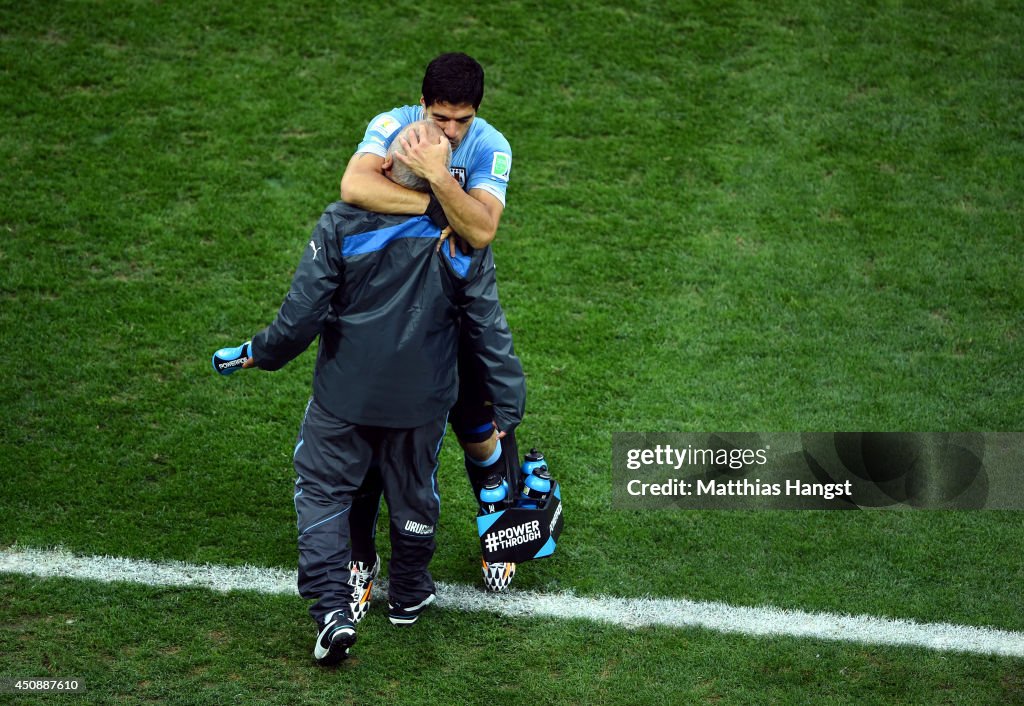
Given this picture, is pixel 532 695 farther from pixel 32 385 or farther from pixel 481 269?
pixel 32 385

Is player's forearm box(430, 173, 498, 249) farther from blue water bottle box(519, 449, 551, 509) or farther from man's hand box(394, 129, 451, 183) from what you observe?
blue water bottle box(519, 449, 551, 509)

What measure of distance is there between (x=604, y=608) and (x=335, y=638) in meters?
1.23

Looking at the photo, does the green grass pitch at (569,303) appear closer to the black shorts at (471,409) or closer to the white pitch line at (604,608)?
the white pitch line at (604,608)

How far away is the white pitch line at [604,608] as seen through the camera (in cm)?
504

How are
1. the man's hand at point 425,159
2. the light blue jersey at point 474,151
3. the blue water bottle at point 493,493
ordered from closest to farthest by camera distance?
the man's hand at point 425,159
the light blue jersey at point 474,151
the blue water bottle at point 493,493

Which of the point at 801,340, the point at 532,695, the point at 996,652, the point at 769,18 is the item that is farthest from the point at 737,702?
the point at 769,18

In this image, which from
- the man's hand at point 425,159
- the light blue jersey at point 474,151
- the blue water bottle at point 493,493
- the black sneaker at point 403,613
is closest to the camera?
the man's hand at point 425,159

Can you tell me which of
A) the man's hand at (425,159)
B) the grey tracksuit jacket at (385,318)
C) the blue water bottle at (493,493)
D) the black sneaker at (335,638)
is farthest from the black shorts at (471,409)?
the black sneaker at (335,638)

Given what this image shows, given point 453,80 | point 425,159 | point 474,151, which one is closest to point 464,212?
point 425,159

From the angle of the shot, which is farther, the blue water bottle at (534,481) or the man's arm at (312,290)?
the blue water bottle at (534,481)

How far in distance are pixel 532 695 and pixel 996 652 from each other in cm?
196

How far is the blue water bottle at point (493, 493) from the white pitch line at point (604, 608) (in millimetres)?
375

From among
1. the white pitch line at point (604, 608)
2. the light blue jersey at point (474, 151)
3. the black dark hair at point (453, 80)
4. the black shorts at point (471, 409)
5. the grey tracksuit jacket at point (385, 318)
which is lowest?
the white pitch line at point (604, 608)

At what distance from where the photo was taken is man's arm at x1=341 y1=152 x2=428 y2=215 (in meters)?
4.31
